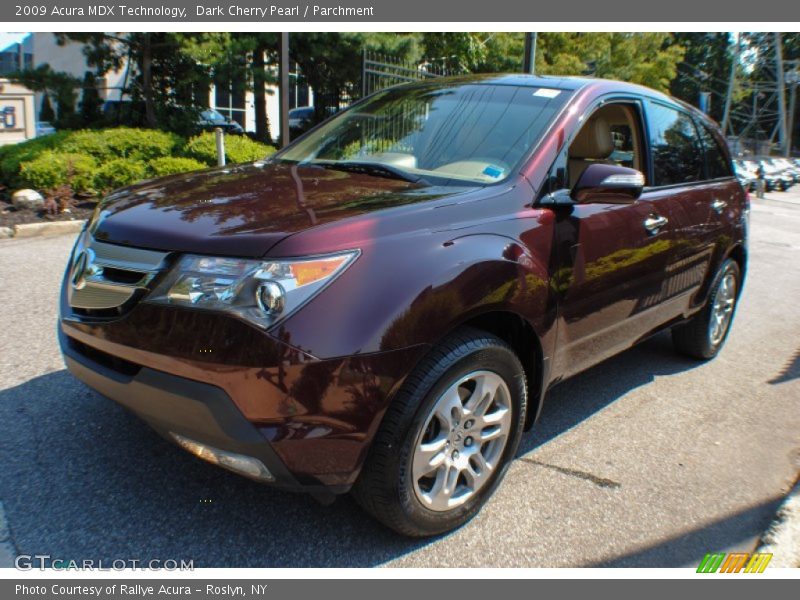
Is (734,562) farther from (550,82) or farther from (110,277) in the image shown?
(110,277)

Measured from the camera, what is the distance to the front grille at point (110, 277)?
2.34 m

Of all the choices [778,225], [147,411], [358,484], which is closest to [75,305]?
[147,411]

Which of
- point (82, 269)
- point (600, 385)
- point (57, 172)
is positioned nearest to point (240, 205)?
point (82, 269)

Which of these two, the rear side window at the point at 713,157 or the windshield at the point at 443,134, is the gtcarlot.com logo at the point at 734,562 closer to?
the windshield at the point at 443,134

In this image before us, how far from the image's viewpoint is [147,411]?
2.31 meters

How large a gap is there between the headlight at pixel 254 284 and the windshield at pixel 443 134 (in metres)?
1.08

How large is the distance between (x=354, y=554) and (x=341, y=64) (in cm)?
1180

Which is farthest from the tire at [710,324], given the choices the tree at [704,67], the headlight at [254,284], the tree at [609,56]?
the tree at [704,67]

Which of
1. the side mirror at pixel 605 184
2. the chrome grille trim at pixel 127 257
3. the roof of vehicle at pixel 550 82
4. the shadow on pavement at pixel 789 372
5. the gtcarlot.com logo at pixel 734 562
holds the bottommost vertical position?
the shadow on pavement at pixel 789 372

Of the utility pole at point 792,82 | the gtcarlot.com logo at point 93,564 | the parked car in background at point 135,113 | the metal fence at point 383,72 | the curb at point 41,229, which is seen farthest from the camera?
the utility pole at point 792,82

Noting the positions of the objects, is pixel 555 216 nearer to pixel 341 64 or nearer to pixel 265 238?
pixel 265 238

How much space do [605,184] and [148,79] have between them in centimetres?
1100

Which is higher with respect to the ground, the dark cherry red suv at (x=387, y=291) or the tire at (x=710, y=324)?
the dark cherry red suv at (x=387, y=291)

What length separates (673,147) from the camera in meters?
4.21
